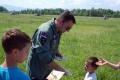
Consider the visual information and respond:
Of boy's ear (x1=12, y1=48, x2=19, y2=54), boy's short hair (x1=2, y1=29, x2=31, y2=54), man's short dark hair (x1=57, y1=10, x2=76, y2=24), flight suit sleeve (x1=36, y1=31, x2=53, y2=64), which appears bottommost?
flight suit sleeve (x1=36, y1=31, x2=53, y2=64)

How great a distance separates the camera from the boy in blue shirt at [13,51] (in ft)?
11.1

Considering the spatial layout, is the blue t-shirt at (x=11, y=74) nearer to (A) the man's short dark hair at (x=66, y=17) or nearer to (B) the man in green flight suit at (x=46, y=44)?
(B) the man in green flight suit at (x=46, y=44)

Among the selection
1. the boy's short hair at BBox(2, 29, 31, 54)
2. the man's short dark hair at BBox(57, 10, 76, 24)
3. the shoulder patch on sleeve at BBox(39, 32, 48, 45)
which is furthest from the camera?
the man's short dark hair at BBox(57, 10, 76, 24)

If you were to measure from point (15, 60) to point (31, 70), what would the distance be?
1.82 meters

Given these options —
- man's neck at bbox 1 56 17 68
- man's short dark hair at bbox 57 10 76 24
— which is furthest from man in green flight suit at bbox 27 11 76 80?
man's neck at bbox 1 56 17 68

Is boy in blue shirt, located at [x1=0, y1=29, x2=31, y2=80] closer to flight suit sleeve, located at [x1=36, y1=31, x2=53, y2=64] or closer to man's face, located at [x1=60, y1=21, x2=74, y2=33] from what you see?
flight suit sleeve, located at [x1=36, y1=31, x2=53, y2=64]

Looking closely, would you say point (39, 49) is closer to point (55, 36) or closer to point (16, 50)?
point (55, 36)

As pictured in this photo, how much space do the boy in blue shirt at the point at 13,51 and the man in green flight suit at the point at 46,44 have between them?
1.47 meters

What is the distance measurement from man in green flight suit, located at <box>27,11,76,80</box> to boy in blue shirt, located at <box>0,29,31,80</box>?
1.47 m

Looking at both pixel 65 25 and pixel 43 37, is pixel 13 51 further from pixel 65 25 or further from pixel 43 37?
pixel 65 25

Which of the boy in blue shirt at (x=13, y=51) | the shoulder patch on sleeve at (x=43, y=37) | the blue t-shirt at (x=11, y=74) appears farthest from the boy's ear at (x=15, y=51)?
the shoulder patch on sleeve at (x=43, y=37)

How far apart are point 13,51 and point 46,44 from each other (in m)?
1.58

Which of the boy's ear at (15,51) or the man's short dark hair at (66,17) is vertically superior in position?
the man's short dark hair at (66,17)

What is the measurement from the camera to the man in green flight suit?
493 cm
